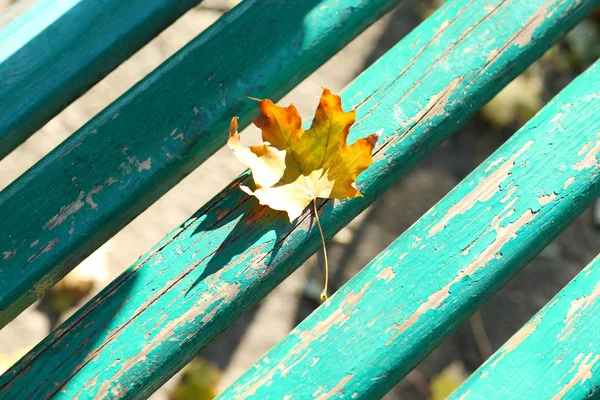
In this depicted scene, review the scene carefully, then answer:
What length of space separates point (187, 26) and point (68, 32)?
4.29 feet

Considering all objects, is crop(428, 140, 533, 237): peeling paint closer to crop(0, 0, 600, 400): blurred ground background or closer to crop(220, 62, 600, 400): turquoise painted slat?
crop(220, 62, 600, 400): turquoise painted slat

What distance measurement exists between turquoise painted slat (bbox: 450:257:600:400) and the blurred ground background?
1.05 metres

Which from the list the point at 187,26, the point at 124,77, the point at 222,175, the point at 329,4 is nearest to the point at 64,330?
the point at 329,4

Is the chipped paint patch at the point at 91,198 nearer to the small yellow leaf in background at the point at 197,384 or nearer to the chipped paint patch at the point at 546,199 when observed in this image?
the chipped paint patch at the point at 546,199

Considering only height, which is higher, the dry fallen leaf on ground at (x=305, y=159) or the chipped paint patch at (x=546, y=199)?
the dry fallen leaf on ground at (x=305, y=159)

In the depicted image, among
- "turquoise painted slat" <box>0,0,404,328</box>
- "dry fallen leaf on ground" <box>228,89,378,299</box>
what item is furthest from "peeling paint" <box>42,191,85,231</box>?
"dry fallen leaf on ground" <box>228,89,378,299</box>

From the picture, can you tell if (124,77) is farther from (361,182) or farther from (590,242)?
(590,242)

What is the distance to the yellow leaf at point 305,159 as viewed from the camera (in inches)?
41.2

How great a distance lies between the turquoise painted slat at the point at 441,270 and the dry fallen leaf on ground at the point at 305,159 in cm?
15

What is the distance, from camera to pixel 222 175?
2.27 m

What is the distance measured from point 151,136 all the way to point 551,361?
0.77 meters

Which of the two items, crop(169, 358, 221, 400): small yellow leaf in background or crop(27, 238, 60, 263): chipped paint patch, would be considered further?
crop(169, 358, 221, 400): small yellow leaf in background

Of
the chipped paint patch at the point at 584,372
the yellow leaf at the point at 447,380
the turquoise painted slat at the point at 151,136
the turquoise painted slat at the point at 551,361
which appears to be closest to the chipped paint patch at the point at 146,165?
the turquoise painted slat at the point at 151,136

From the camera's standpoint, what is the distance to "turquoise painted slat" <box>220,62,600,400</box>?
1032 millimetres
